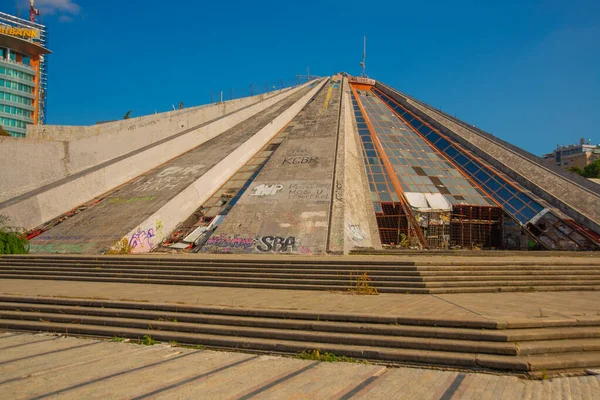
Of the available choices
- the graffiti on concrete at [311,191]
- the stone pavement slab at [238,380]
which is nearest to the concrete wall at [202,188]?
the graffiti on concrete at [311,191]

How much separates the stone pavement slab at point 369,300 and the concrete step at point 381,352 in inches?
26.9

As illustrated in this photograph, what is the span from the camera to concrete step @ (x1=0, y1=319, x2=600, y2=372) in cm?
472

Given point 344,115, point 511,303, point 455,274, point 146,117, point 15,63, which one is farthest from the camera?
point 15,63

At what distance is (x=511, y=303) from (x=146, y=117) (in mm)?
24294

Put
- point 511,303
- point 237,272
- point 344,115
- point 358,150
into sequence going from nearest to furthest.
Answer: point 511,303, point 237,272, point 358,150, point 344,115

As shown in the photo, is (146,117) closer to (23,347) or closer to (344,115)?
(344,115)

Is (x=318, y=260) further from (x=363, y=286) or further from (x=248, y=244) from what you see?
(x=248, y=244)

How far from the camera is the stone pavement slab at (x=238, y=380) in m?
4.12

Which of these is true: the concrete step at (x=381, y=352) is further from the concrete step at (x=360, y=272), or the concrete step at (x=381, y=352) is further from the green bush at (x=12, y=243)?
the green bush at (x=12, y=243)

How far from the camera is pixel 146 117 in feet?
87.3

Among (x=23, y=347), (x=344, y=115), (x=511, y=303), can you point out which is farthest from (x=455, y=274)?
(x=344, y=115)

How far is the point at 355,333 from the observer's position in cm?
572

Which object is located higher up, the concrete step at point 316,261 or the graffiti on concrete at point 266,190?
the graffiti on concrete at point 266,190

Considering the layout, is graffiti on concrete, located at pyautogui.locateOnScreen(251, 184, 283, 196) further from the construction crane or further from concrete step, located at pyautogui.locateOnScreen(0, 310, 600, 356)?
the construction crane
